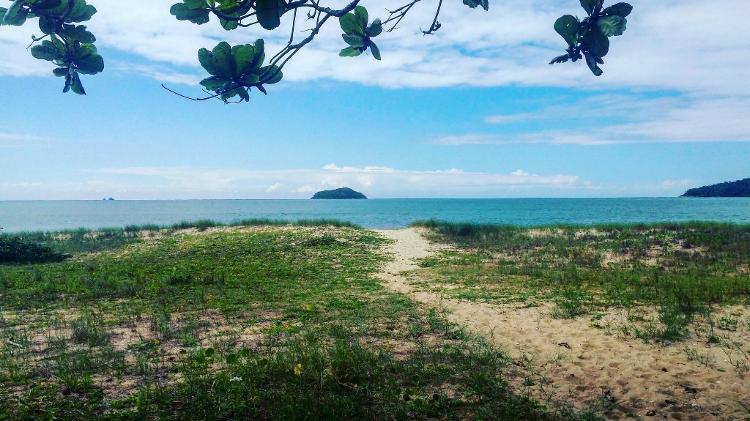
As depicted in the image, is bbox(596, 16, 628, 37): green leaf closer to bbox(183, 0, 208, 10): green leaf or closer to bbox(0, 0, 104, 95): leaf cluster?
bbox(183, 0, 208, 10): green leaf

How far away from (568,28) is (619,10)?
0.23 metres

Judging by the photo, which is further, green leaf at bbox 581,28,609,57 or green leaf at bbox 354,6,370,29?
green leaf at bbox 354,6,370,29

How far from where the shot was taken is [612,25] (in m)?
2.22

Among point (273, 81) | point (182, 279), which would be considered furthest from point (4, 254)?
point (273, 81)

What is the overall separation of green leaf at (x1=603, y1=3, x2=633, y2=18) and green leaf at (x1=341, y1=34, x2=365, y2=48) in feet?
4.59

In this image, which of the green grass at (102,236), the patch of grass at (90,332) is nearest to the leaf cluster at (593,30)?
the patch of grass at (90,332)

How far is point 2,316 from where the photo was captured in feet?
28.7

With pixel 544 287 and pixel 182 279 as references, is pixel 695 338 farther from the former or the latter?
pixel 182 279

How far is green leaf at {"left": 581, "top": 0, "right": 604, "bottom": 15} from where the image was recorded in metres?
2.25

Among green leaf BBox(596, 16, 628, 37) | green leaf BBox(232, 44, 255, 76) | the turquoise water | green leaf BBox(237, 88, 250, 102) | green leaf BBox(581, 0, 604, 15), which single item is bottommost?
the turquoise water

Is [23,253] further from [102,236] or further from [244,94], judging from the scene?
[244,94]

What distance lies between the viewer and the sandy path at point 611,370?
4.71m

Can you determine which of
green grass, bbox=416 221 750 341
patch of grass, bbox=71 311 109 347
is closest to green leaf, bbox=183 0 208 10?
patch of grass, bbox=71 311 109 347

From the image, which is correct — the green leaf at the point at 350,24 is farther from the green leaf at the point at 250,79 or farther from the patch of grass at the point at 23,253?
the patch of grass at the point at 23,253
